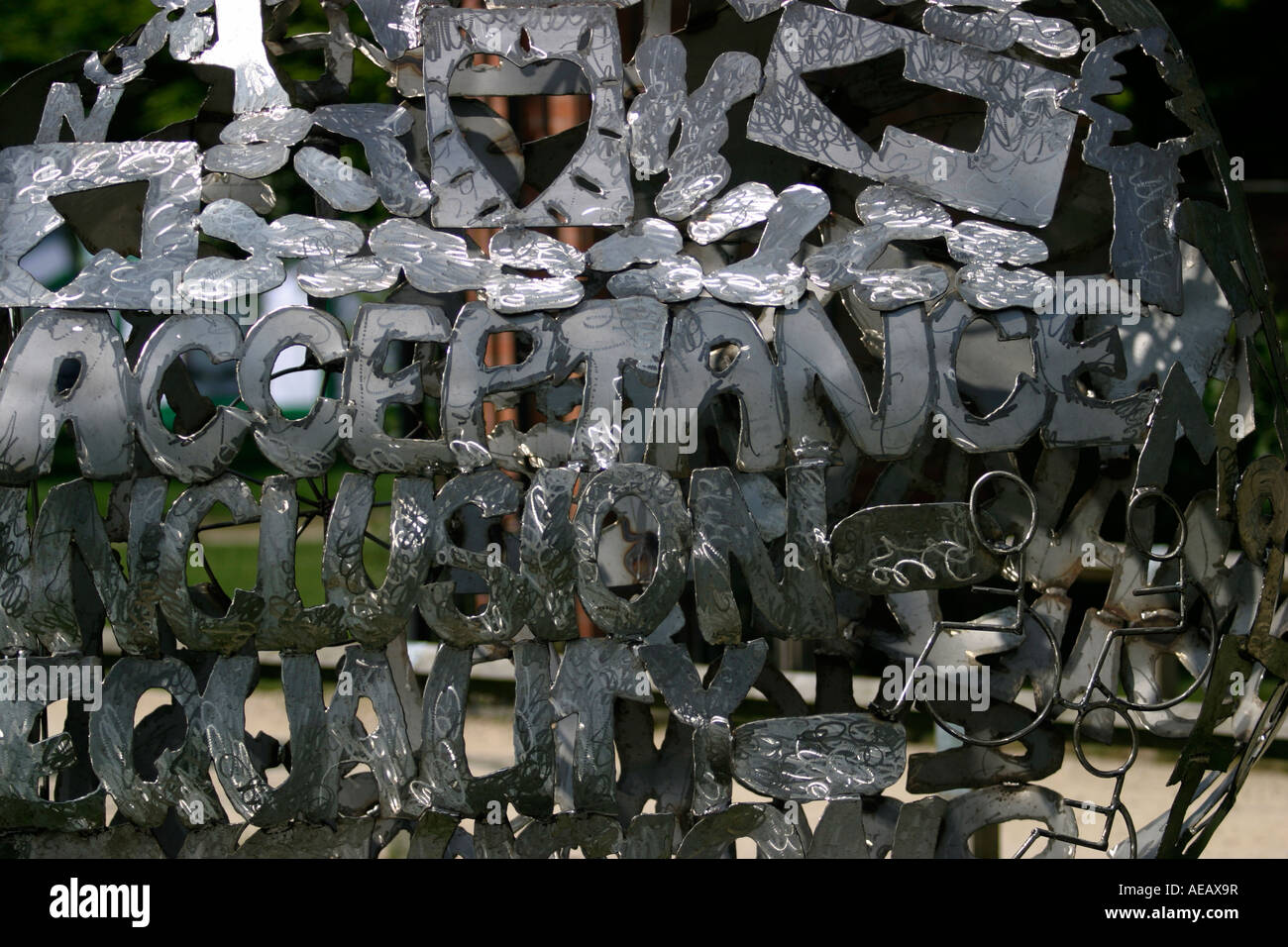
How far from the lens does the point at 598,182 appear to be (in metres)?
2.77

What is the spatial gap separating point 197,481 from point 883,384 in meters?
1.49

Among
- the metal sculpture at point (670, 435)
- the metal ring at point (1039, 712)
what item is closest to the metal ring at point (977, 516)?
the metal sculpture at point (670, 435)

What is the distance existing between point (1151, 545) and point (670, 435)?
43.5 inches

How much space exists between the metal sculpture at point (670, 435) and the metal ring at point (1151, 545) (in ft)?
0.05

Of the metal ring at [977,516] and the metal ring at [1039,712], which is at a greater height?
the metal ring at [977,516]

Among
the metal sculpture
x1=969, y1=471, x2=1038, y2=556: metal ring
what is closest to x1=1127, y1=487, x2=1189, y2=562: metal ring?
the metal sculpture

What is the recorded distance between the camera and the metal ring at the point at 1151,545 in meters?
2.74

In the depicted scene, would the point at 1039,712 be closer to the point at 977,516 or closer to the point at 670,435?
the point at 977,516

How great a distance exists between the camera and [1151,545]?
285 cm

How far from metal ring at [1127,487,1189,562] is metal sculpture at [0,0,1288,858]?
0.6 inches

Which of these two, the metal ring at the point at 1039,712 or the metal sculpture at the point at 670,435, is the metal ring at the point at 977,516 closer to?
the metal sculpture at the point at 670,435

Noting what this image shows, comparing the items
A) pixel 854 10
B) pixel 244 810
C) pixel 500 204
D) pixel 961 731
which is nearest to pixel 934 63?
pixel 854 10

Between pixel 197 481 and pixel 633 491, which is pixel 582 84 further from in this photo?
pixel 197 481

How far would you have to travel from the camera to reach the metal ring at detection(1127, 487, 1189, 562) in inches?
108
